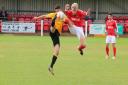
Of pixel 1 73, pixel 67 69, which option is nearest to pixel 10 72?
pixel 1 73

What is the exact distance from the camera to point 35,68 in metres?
20.3

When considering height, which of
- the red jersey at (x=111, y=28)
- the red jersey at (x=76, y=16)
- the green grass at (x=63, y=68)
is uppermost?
the red jersey at (x=76, y=16)

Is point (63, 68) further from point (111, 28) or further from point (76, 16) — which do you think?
point (111, 28)

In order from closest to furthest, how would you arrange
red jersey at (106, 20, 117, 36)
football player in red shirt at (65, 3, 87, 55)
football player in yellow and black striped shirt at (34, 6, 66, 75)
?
football player in yellow and black striped shirt at (34, 6, 66, 75), football player in red shirt at (65, 3, 87, 55), red jersey at (106, 20, 117, 36)

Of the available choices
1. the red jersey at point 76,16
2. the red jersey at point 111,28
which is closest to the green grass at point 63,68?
the red jersey at point 111,28

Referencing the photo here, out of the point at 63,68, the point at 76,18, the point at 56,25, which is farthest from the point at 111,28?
the point at 56,25

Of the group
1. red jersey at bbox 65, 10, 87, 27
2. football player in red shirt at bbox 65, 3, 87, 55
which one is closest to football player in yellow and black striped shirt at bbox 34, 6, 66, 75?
football player in red shirt at bbox 65, 3, 87, 55

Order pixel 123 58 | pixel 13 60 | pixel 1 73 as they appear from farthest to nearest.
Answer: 1. pixel 123 58
2. pixel 13 60
3. pixel 1 73

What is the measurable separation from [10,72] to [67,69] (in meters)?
2.25

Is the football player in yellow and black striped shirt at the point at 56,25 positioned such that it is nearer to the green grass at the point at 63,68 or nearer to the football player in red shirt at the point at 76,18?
the green grass at the point at 63,68

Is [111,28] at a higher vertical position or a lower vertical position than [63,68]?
higher

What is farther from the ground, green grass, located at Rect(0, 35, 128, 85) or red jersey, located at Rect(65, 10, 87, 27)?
red jersey, located at Rect(65, 10, 87, 27)

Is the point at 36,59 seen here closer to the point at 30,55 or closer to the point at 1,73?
the point at 30,55

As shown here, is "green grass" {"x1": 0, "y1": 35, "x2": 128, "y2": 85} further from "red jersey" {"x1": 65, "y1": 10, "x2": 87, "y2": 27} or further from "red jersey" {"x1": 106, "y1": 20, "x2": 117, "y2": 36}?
"red jersey" {"x1": 65, "y1": 10, "x2": 87, "y2": 27}
